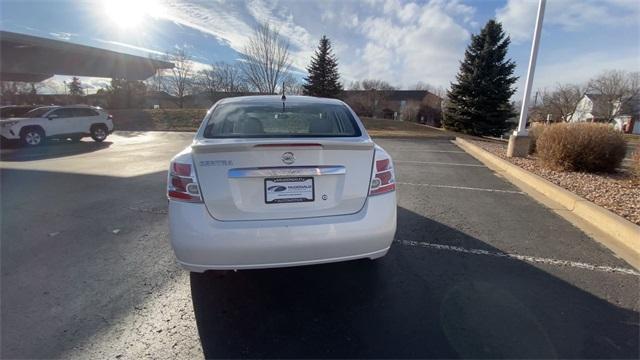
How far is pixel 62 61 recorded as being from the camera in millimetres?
28844

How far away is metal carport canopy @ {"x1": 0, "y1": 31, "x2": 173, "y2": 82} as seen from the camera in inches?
930

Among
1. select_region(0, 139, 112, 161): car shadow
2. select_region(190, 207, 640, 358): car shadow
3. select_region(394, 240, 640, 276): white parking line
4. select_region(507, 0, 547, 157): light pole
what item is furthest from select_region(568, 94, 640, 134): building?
select_region(0, 139, 112, 161): car shadow

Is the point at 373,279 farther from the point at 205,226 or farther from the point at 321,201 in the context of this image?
the point at 205,226

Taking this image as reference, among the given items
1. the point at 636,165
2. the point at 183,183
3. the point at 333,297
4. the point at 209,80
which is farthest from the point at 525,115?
the point at 209,80

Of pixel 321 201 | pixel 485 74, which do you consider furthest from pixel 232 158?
pixel 485 74

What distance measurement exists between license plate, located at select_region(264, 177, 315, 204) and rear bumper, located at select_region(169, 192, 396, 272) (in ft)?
0.54

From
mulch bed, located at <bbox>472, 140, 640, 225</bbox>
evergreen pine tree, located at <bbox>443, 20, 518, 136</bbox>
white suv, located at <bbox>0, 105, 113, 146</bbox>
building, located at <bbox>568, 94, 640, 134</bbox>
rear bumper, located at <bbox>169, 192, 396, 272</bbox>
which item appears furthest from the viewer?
building, located at <bbox>568, 94, 640, 134</bbox>

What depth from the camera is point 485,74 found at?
22.5 m

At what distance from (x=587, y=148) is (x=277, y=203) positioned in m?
7.72

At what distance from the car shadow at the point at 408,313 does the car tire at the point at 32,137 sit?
1422cm

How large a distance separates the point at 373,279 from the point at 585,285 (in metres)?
1.91

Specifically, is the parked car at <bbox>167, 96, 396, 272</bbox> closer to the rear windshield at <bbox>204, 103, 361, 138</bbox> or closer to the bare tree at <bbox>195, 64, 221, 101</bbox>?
the rear windshield at <bbox>204, 103, 361, 138</bbox>

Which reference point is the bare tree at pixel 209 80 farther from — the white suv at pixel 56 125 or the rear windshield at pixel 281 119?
the rear windshield at pixel 281 119

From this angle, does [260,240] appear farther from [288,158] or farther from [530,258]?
[530,258]
